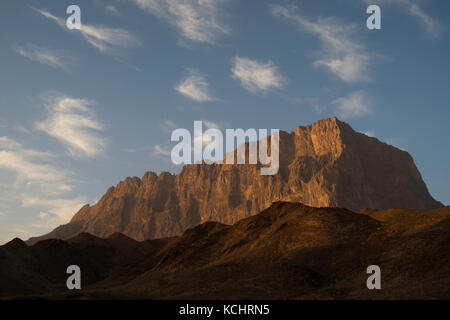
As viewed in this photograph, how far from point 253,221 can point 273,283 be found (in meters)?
32.8

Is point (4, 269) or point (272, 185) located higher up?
point (272, 185)

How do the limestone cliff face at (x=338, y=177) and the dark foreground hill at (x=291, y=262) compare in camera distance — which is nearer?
the dark foreground hill at (x=291, y=262)

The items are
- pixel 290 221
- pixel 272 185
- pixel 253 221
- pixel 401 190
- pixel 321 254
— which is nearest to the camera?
pixel 321 254

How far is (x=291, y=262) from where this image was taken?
48969 mm

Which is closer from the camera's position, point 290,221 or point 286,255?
point 286,255

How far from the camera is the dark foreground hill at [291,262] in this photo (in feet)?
125

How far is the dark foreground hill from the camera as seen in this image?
38.1 m

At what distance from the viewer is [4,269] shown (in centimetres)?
7581

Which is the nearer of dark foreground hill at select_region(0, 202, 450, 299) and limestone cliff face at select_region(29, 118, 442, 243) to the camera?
dark foreground hill at select_region(0, 202, 450, 299)

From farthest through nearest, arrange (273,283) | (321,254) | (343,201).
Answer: (343,201), (321,254), (273,283)

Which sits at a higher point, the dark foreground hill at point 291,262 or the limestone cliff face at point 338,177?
the limestone cliff face at point 338,177

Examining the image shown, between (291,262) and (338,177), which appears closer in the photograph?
(291,262)
